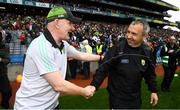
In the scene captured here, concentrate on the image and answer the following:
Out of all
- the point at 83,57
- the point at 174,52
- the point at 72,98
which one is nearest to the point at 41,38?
the point at 83,57

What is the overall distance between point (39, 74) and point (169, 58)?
1041cm

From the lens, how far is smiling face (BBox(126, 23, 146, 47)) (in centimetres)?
477

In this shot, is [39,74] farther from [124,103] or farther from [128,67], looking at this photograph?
[124,103]

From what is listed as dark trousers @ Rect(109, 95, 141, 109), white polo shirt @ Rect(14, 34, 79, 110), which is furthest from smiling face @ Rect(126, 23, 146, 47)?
white polo shirt @ Rect(14, 34, 79, 110)

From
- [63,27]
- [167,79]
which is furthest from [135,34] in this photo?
[167,79]

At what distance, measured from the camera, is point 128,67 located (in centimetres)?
483

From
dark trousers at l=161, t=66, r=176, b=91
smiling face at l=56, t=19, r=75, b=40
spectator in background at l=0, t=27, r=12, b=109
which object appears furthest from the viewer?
dark trousers at l=161, t=66, r=176, b=91

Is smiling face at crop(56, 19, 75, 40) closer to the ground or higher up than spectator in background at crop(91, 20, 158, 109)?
higher up

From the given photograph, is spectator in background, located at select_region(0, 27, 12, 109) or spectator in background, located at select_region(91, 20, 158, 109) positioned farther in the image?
spectator in background, located at select_region(0, 27, 12, 109)

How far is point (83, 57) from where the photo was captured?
4797mm

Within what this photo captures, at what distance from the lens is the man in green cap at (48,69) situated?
3.65 meters

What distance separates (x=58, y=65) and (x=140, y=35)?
4.57ft

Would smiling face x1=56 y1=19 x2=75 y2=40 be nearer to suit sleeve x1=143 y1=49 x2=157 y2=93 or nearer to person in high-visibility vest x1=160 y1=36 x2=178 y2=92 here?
suit sleeve x1=143 y1=49 x2=157 y2=93

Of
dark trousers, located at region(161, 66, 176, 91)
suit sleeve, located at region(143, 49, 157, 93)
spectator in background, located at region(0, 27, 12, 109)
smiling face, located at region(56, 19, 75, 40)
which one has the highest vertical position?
smiling face, located at region(56, 19, 75, 40)
